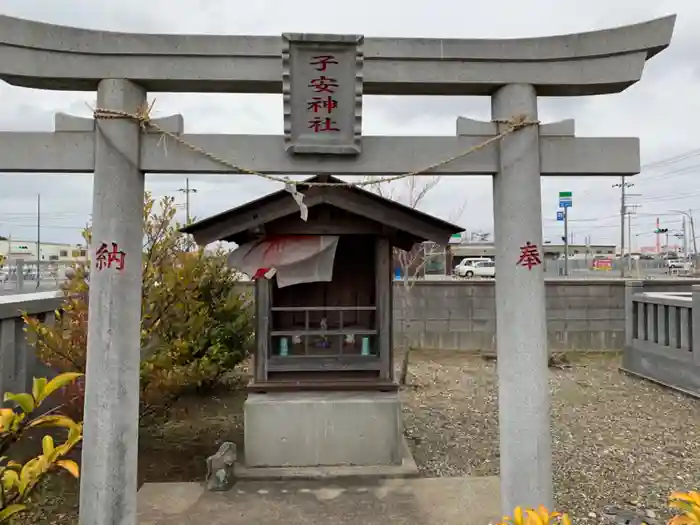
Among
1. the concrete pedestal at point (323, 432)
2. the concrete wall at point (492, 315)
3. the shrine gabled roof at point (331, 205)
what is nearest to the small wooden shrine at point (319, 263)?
the shrine gabled roof at point (331, 205)

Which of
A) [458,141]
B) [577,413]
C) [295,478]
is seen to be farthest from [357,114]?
[577,413]

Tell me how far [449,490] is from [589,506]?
1.41m

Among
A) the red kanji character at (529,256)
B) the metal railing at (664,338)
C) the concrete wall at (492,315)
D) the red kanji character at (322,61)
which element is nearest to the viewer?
the red kanji character at (322,61)

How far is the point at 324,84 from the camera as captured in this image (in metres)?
3.60

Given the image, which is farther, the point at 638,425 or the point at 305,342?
the point at 638,425

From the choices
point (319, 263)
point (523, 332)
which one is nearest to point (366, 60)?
point (523, 332)

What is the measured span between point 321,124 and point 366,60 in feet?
1.94

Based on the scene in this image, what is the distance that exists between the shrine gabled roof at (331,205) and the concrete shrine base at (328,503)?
2871mm

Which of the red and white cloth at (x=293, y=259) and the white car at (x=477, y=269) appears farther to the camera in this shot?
the white car at (x=477, y=269)

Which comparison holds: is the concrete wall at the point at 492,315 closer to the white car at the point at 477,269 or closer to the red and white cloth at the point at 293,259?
the red and white cloth at the point at 293,259

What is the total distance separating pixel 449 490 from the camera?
5.30m

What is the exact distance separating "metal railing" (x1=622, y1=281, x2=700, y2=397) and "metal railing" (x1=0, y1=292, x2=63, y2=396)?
10.6 metres

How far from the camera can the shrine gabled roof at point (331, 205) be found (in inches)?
236

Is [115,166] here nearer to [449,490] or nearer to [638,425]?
[449,490]
